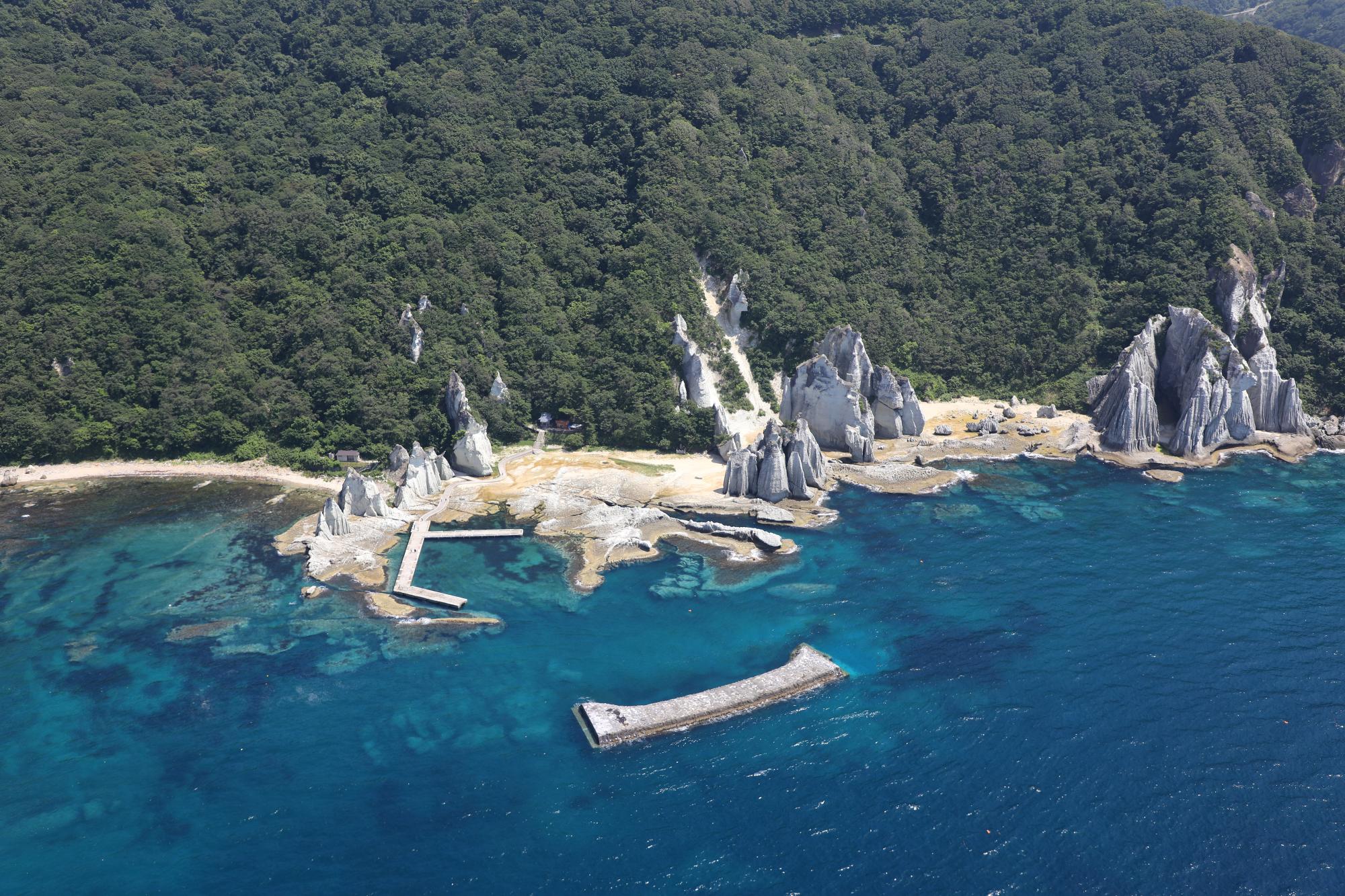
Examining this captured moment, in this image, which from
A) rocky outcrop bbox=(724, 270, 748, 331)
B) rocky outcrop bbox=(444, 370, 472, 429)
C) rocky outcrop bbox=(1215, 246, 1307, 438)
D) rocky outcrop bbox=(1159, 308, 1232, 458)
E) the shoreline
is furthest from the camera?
rocky outcrop bbox=(724, 270, 748, 331)

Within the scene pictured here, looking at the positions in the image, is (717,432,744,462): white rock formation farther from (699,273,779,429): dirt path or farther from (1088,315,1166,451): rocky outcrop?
(1088,315,1166,451): rocky outcrop

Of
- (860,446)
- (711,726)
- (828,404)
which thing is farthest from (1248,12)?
(711,726)

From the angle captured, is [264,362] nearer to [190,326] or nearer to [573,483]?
[190,326]

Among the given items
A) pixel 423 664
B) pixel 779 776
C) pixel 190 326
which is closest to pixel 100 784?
pixel 423 664

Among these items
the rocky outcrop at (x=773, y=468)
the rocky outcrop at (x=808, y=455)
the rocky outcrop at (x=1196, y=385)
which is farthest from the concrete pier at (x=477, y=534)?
the rocky outcrop at (x=1196, y=385)

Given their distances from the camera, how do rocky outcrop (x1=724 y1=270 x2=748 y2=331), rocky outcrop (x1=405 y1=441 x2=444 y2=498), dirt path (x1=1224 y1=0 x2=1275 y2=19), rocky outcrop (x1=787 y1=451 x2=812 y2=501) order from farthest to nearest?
dirt path (x1=1224 y1=0 x2=1275 y2=19)
rocky outcrop (x1=724 y1=270 x2=748 y2=331)
rocky outcrop (x1=787 y1=451 x2=812 y2=501)
rocky outcrop (x1=405 y1=441 x2=444 y2=498)

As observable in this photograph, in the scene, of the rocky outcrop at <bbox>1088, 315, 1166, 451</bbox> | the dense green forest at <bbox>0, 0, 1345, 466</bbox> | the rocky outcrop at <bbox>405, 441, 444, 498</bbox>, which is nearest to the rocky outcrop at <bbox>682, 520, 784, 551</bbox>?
the dense green forest at <bbox>0, 0, 1345, 466</bbox>

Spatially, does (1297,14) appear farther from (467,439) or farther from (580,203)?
(467,439)

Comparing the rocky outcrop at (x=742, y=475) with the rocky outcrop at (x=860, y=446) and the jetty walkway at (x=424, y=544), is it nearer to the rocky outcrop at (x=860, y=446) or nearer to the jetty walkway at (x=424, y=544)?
the rocky outcrop at (x=860, y=446)
